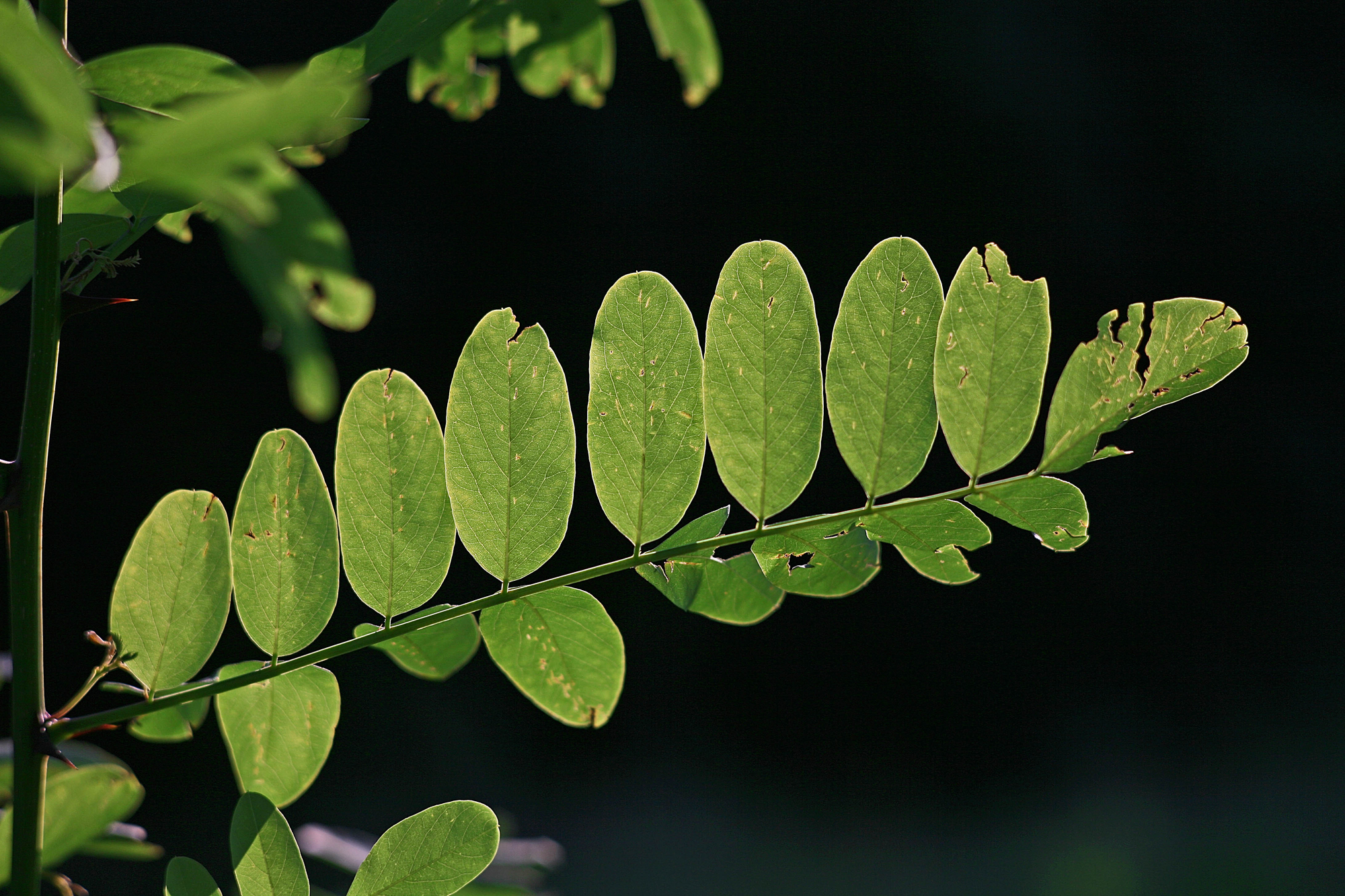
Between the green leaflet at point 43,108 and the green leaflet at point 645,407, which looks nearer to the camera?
the green leaflet at point 43,108

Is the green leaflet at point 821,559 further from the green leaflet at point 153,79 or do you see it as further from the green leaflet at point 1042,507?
the green leaflet at point 153,79

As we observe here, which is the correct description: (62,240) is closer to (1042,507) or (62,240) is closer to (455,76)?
(455,76)

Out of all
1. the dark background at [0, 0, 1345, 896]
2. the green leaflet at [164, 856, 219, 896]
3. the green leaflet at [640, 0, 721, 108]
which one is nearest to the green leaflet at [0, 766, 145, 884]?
the green leaflet at [164, 856, 219, 896]

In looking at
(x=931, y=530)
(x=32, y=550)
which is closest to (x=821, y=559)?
(x=931, y=530)

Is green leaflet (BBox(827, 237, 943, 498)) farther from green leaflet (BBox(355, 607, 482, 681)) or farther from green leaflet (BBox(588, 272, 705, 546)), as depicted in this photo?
green leaflet (BBox(355, 607, 482, 681))

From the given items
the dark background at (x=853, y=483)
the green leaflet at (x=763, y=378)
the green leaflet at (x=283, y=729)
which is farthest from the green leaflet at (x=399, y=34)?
the dark background at (x=853, y=483)

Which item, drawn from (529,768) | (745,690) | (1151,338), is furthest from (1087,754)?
(1151,338)

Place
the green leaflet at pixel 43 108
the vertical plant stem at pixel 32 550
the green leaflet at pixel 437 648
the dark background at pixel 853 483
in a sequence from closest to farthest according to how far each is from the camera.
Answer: the green leaflet at pixel 43 108 → the vertical plant stem at pixel 32 550 → the green leaflet at pixel 437 648 → the dark background at pixel 853 483
